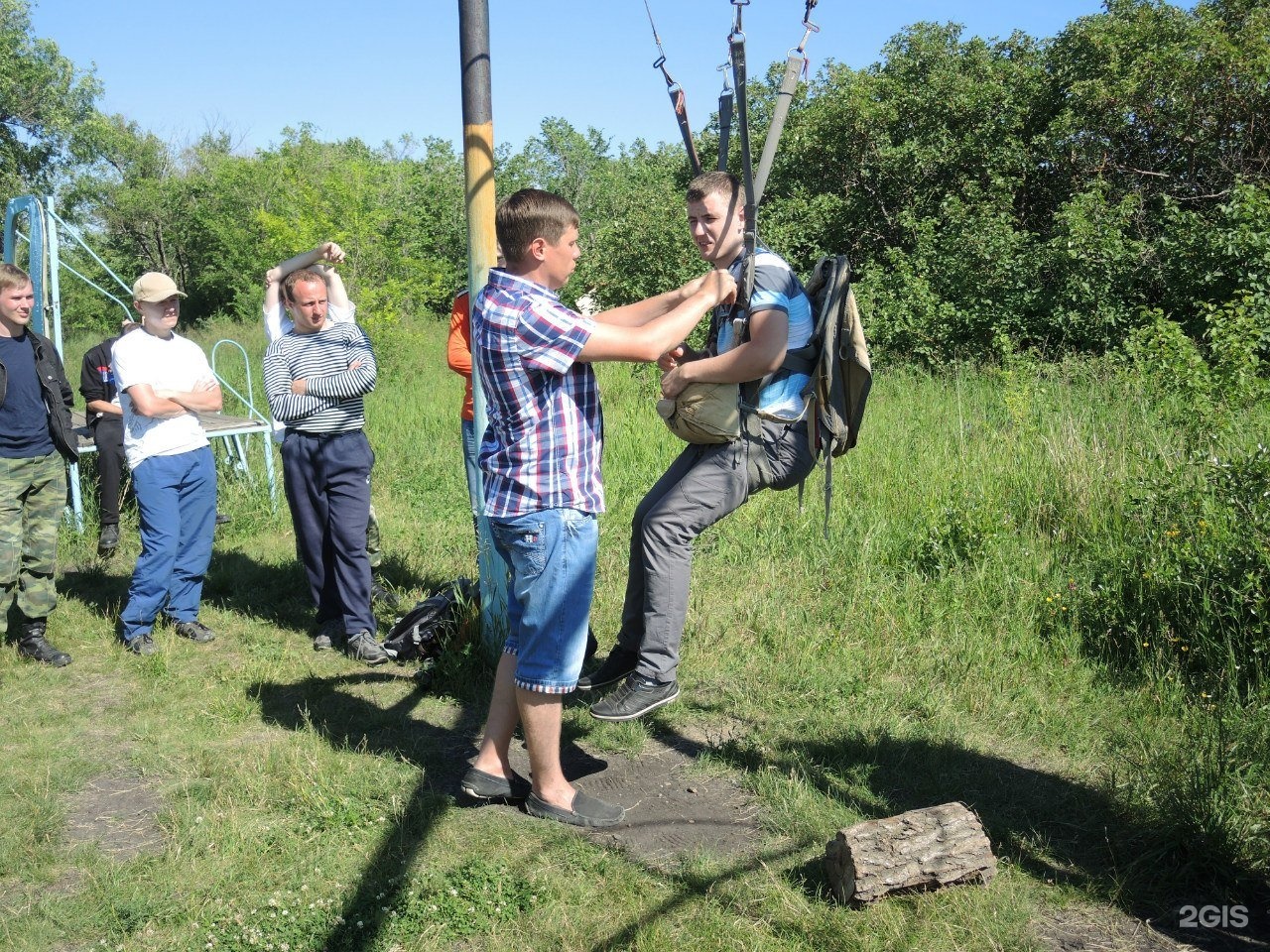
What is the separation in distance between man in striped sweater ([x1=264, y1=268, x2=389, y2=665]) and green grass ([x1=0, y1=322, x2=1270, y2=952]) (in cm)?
48

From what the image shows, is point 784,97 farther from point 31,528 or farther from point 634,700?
point 31,528

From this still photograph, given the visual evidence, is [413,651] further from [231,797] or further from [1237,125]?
[1237,125]

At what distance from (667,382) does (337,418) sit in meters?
2.43

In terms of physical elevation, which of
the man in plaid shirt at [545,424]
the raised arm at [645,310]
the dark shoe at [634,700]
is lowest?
the dark shoe at [634,700]

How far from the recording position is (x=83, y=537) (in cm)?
806

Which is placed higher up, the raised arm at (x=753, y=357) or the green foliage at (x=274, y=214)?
the green foliage at (x=274, y=214)

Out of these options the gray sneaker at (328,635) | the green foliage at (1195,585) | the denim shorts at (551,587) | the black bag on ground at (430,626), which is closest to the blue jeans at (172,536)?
the gray sneaker at (328,635)

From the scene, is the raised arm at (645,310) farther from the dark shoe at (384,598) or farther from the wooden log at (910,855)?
the dark shoe at (384,598)

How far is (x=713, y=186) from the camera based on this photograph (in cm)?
404

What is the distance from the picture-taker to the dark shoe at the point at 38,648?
554cm

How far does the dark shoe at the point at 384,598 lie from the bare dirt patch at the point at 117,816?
7.01 feet

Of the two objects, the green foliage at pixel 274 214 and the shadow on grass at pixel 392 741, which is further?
the green foliage at pixel 274 214

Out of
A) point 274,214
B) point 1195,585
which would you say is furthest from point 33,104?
point 1195,585

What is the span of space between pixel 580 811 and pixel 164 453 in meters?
3.38
